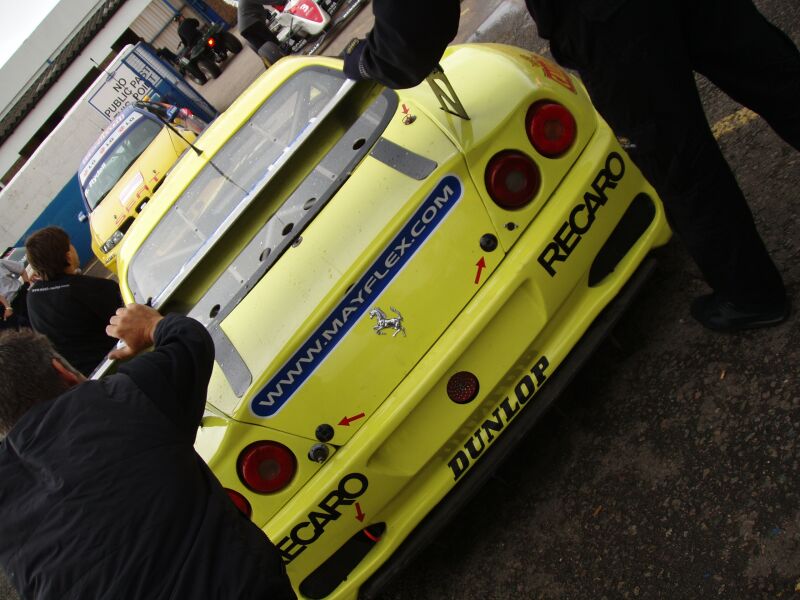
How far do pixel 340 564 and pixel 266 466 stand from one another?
1.65ft

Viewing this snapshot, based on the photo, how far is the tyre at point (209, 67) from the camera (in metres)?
18.3

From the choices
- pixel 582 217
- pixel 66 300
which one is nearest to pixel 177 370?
pixel 582 217

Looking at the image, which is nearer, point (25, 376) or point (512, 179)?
point (25, 376)

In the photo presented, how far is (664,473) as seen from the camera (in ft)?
8.55

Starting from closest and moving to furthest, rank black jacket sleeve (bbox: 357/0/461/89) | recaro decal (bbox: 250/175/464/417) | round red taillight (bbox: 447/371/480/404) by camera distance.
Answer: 1. black jacket sleeve (bbox: 357/0/461/89)
2. recaro decal (bbox: 250/175/464/417)
3. round red taillight (bbox: 447/371/480/404)

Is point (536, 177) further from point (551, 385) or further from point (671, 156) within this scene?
point (551, 385)

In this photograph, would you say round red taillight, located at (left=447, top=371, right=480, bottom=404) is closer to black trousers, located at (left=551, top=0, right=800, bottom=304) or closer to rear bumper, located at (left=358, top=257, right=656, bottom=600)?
rear bumper, located at (left=358, top=257, right=656, bottom=600)

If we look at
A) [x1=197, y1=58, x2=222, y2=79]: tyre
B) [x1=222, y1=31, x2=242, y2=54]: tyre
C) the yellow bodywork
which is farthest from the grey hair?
[x1=222, y1=31, x2=242, y2=54]: tyre

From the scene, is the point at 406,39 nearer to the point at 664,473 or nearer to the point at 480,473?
the point at 480,473

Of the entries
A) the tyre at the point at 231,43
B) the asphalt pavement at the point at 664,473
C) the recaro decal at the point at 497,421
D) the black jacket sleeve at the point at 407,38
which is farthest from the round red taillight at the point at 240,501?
the tyre at the point at 231,43

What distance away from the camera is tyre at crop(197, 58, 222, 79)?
18.3 metres

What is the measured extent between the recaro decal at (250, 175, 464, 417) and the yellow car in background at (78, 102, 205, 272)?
23.7 feet

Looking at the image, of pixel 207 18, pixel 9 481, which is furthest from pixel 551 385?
pixel 207 18

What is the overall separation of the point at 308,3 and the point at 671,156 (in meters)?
10.1
